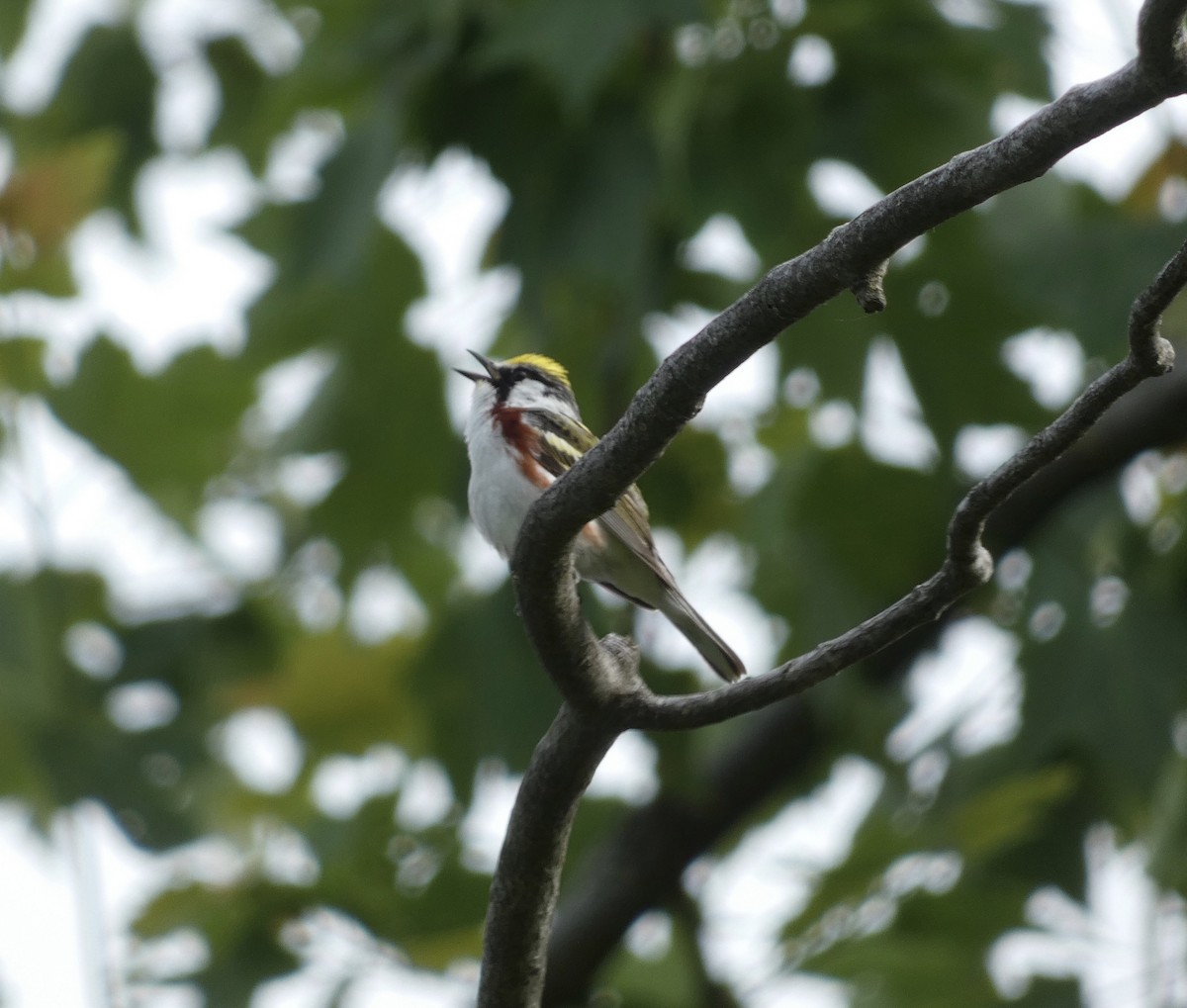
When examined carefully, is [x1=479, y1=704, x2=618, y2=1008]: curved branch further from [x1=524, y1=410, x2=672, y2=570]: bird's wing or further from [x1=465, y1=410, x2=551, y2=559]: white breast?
[x1=465, y1=410, x2=551, y2=559]: white breast

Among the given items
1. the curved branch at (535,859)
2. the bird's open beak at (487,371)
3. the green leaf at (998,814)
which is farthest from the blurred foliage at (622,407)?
the curved branch at (535,859)

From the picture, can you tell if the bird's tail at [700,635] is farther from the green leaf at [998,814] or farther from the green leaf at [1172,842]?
the green leaf at [1172,842]

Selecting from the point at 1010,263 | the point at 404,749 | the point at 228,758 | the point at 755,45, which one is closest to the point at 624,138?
the point at 755,45

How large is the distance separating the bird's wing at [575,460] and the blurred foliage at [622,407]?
38cm

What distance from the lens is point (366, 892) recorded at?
5.45 meters

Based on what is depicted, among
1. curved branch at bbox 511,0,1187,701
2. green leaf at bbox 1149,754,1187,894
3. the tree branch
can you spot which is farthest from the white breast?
green leaf at bbox 1149,754,1187,894

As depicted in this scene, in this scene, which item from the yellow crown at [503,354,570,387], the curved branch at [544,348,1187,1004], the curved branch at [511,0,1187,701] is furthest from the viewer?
the yellow crown at [503,354,570,387]

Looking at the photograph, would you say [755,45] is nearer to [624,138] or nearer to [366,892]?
[624,138]

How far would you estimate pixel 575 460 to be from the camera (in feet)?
16.7

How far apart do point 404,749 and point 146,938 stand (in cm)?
305

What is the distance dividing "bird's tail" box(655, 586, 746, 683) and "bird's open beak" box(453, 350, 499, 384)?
129 cm

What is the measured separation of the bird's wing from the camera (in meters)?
5.01

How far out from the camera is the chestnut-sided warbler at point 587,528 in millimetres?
5207

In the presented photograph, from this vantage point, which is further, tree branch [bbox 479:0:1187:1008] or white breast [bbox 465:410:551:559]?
white breast [bbox 465:410:551:559]
